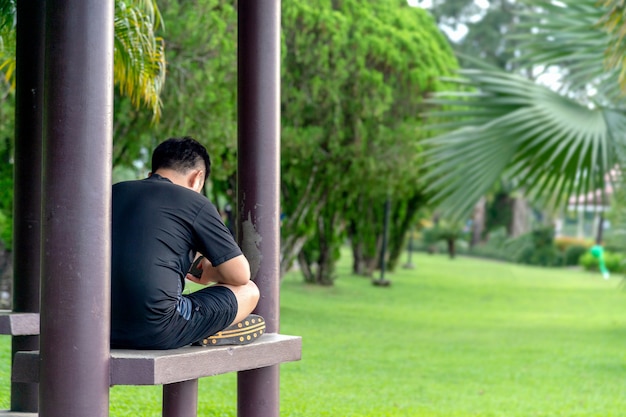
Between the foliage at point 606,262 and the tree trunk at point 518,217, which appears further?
the tree trunk at point 518,217

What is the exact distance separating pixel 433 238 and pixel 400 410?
127ft

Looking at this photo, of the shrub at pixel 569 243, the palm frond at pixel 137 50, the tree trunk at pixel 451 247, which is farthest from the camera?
the tree trunk at pixel 451 247

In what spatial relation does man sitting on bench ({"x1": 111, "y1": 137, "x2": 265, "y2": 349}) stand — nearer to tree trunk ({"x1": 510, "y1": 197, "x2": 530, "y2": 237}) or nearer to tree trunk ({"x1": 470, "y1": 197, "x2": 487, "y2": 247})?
tree trunk ({"x1": 510, "y1": 197, "x2": 530, "y2": 237})

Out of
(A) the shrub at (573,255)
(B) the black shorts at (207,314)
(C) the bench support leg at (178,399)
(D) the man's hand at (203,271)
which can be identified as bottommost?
(A) the shrub at (573,255)

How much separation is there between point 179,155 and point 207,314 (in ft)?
2.17

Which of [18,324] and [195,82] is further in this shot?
[195,82]

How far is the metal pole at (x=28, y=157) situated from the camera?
17.0ft

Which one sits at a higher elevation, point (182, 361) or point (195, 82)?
point (195, 82)

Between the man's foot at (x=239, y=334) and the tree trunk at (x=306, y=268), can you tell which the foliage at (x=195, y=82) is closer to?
the man's foot at (x=239, y=334)

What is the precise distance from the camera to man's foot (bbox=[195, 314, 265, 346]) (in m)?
3.94

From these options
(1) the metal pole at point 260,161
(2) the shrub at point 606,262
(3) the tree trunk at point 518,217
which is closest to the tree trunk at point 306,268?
(1) the metal pole at point 260,161

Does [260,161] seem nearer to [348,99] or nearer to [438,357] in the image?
[438,357]

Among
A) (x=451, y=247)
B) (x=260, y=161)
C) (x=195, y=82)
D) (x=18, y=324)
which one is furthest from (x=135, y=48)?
(x=451, y=247)

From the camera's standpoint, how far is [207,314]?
3904 mm
